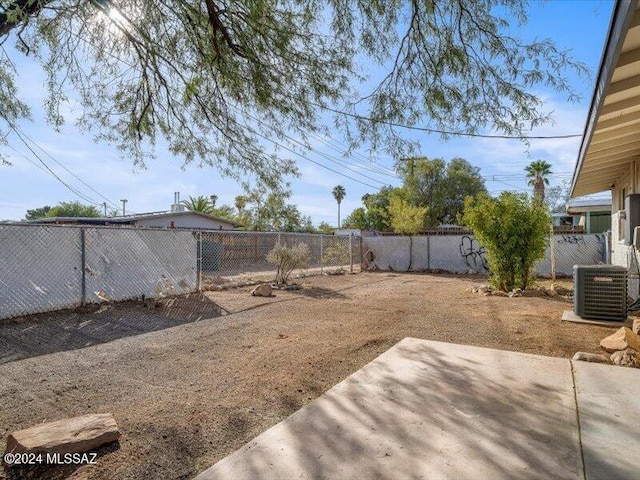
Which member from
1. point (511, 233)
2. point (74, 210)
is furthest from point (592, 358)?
point (74, 210)

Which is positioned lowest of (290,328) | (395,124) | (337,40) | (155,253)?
(290,328)

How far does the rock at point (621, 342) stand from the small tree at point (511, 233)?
5298 mm

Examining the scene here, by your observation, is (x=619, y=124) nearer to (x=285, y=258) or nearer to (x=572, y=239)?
(x=285, y=258)

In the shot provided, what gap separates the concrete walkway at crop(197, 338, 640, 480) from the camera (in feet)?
7.19

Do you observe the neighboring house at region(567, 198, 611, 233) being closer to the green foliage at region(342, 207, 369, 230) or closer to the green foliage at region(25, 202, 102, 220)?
the green foliage at region(342, 207, 369, 230)

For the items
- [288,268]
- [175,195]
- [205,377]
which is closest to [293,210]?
[175,195]

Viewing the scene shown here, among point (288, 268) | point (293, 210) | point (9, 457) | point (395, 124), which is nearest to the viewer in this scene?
point (9, 457)

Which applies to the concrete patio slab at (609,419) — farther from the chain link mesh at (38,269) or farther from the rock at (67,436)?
the chain link mesh at (38,269)

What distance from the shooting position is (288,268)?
12.1 meters

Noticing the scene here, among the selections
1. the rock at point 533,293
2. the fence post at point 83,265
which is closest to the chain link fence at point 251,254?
the fence post at point 83,265

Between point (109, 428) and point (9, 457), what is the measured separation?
0.51 meters

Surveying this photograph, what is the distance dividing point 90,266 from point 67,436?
6.09 metres

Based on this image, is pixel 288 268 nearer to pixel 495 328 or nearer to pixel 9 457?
pixel 495 328

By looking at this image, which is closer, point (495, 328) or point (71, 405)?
point (71, 405)
